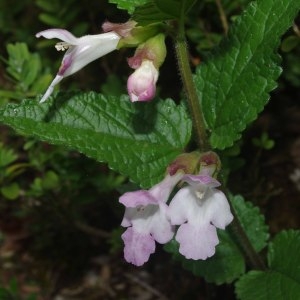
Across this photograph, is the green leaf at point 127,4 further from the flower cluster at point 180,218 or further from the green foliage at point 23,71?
the green foliage at point 23,71

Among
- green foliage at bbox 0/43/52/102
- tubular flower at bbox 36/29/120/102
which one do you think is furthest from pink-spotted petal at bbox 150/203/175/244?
green foliage at bbox 0/43/52/102

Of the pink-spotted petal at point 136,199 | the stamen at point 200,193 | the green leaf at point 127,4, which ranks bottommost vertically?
the stamen at point 200,193

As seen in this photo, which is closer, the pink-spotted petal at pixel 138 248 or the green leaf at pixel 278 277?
the pink-spotted petal at pixel 138 248

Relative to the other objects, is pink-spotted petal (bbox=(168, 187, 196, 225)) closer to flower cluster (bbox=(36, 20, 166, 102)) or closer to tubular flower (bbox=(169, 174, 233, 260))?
tubular flower (bbox=(169, 174, 233, 260))

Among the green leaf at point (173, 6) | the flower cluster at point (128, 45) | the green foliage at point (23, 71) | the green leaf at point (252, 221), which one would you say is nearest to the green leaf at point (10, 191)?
the green foliage at point (23, 71)

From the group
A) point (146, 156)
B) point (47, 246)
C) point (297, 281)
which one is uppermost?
point (146, 156)

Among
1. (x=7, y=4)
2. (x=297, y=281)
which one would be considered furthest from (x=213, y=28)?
(x=297, y=281)

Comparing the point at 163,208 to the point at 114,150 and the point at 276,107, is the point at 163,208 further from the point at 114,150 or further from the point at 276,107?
the point at 276,107
